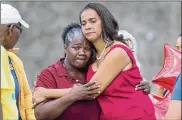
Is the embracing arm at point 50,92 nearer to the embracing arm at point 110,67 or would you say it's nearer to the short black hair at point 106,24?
the embracing arm at point 110,67

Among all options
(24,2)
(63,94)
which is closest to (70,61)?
(63,94)

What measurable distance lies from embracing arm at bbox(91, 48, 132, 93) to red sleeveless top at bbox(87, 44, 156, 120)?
3 cm

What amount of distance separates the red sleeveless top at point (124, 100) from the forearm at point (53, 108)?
222mm

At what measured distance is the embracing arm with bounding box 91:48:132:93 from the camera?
379cm

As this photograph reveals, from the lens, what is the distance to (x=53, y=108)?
396 centimetres

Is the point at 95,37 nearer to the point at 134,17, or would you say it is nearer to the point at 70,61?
the point at 70,61

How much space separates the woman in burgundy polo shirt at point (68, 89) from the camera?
3928 mm

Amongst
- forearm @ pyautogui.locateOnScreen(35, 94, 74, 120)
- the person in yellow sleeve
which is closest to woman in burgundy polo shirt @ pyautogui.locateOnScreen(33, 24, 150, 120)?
forearm @ pyautogui.locateOnScreen(35, 94, 74, 120)

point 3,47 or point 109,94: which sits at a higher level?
point 3,47

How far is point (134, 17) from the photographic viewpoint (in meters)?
8.84

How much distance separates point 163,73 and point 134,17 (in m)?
4.60

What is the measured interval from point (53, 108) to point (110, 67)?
1.56ft

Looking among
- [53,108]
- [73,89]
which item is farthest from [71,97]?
[53,108]

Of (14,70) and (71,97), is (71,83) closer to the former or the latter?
(71,97)
